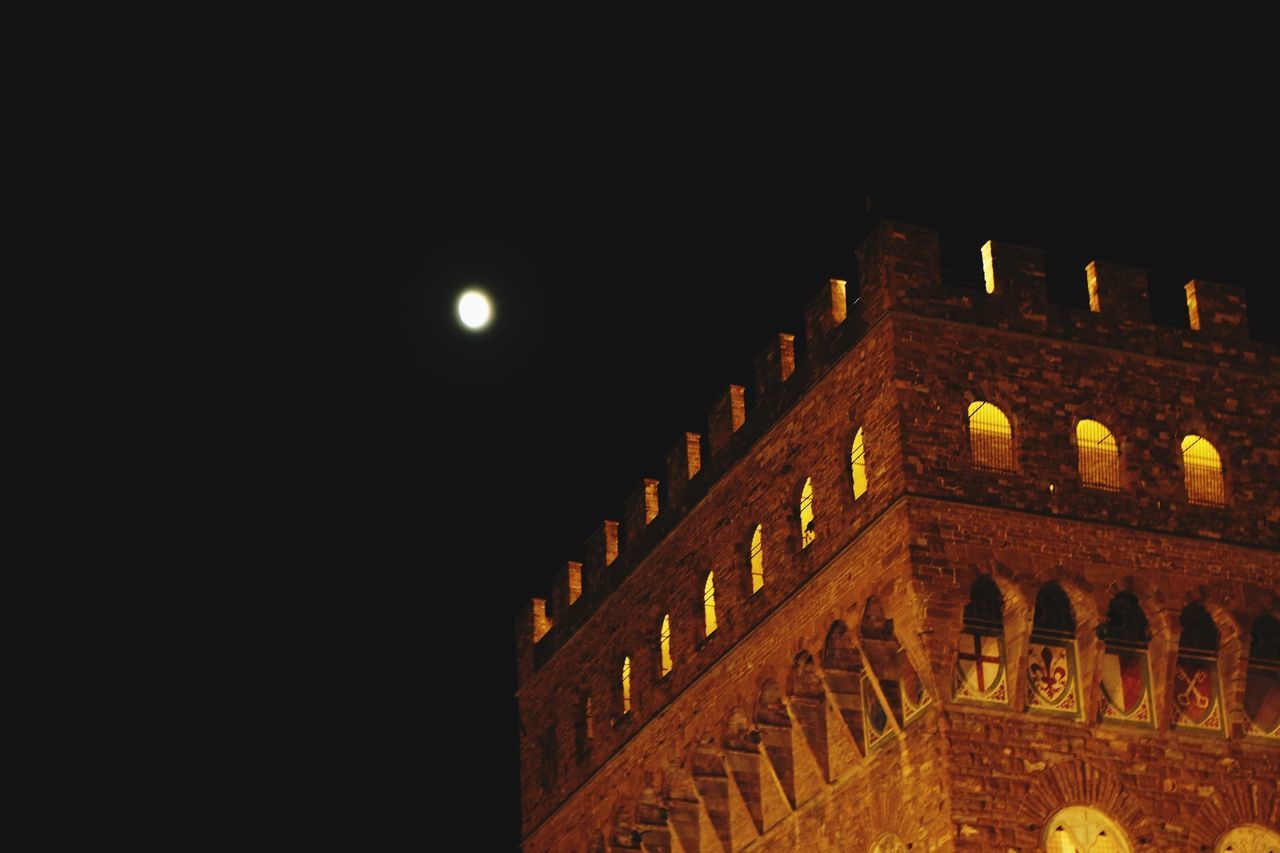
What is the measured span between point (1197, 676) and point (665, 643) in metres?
12.0

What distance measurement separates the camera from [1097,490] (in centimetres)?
5016

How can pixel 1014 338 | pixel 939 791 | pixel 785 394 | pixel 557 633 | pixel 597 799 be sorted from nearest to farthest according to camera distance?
pixel 939 791 < pixel 1014 338 < pixel 785 394 < pixel 597 799 < pixel 557 633

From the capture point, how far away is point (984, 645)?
1923 inches

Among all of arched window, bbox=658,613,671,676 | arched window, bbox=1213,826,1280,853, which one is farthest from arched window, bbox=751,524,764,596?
arched window, bbox=1213,826,1280,853

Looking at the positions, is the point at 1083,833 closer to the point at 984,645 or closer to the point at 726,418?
the point at 984,645

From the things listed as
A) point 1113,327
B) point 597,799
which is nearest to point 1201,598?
point 1113,327

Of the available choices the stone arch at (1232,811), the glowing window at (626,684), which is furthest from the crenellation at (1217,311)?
the glowing window at (626,684)

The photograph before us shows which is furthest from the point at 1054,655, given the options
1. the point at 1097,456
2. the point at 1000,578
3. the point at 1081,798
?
the point at 1097,456

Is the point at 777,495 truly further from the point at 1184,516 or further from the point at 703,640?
the point at 1184,516

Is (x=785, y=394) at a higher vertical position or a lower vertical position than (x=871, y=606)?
higher

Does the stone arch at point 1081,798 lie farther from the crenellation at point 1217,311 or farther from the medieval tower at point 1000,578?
the crenellation at point 1217,311

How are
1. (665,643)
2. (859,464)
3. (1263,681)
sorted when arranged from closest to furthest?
(1263,681) → (859,464) → (665,643)

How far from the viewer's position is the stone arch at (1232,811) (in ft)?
161

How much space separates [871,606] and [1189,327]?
7.98 meters
